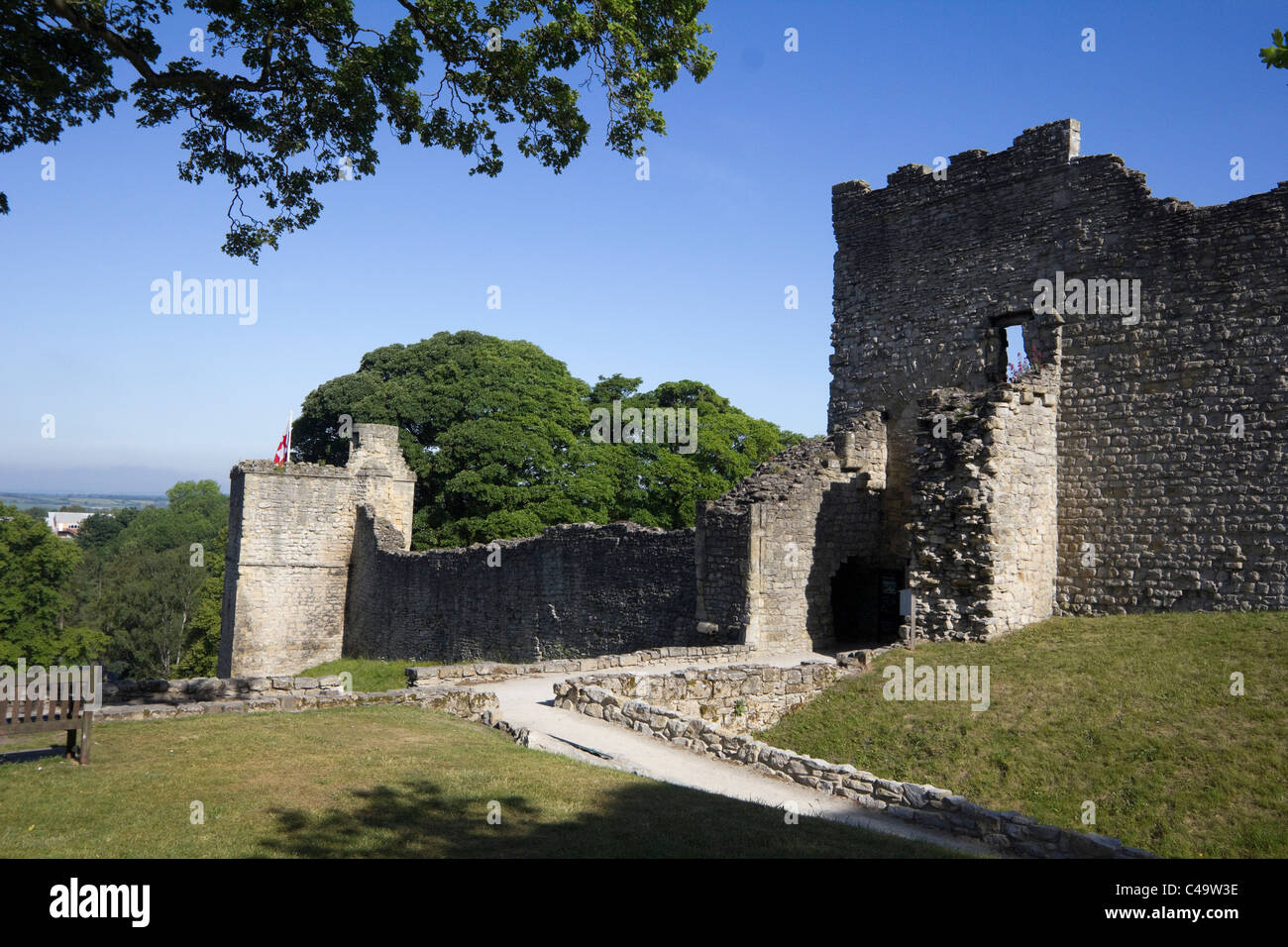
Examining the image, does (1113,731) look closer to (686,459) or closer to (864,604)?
(864,604)

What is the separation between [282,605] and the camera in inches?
1148

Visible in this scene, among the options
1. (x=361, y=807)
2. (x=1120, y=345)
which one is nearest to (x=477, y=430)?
(x=1120, y=345)

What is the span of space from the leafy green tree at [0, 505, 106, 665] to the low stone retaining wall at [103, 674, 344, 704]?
1275 inches

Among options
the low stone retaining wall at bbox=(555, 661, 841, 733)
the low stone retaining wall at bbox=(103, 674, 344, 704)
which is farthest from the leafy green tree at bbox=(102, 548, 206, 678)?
the low stone retaining wall at bbox=(555, 661, 841, 733)

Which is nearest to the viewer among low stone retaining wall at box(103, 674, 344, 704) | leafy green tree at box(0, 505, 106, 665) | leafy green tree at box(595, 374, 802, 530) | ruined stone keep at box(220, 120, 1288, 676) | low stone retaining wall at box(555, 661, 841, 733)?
low stone retaining wall at box(103, 674, 344, 704)

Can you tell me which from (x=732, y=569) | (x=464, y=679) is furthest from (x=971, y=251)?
(x=464, y=679)

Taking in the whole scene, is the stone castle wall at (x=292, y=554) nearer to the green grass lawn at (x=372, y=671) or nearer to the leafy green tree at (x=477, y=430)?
the green grass lawn at (x=372, y=671)

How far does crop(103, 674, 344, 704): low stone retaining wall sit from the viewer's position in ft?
42.9

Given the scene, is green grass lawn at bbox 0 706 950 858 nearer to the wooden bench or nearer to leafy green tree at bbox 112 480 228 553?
the wooden bench

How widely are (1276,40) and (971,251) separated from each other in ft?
40.7

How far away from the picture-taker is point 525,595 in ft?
76.8

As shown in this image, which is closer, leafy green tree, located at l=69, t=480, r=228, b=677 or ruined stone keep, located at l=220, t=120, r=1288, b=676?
ruined stone keep, located at l=220, t=120, r=1288, b=676

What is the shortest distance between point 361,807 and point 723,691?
7.21m
